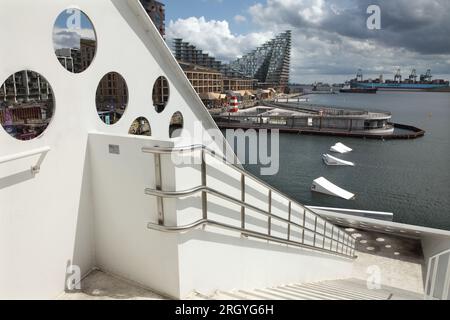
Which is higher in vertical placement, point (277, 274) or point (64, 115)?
point (64, 115)

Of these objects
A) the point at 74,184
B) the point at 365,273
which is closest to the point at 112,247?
the point at 74,184

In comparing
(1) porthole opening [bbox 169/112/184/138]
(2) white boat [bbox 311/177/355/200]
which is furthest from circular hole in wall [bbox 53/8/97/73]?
(2) white boat [bbox 311/177/355/200]

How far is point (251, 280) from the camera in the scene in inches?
128

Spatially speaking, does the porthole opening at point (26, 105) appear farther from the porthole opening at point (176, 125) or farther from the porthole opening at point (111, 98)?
the porthole opening at point (176, 125)

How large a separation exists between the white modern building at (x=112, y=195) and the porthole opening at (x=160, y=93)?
512 millimetres

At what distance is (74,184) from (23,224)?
1.57 feet

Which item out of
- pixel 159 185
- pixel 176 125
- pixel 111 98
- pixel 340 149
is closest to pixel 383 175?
pixel 340 149

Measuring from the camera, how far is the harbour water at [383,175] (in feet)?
70.4

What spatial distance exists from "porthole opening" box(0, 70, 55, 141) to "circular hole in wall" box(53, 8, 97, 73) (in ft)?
0.95

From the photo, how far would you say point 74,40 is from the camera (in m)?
2.58

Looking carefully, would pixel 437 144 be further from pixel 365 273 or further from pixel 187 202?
pixel 187 202

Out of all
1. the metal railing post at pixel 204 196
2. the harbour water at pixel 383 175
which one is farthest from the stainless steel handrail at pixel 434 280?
the harbour water at pixel 383 175

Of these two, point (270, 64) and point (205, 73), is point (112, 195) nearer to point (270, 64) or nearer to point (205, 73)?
point (205, 73)

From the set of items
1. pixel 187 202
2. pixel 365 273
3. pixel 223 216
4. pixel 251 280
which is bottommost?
pixel 365 273
